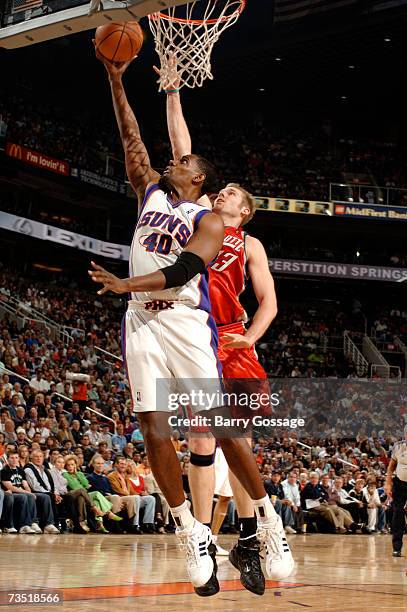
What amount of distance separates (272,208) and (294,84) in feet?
15.7

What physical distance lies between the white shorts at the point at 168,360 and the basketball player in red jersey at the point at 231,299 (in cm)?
65

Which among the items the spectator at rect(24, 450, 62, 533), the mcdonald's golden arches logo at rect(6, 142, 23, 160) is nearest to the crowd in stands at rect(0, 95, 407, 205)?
the mcdonald's golden arches logo at rect(6, 142, 23, 160)

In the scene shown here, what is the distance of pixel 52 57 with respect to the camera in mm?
27766

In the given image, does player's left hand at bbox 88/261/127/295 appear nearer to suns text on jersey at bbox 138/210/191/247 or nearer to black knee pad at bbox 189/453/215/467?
suns text on jersey at bbox 138/210/191/247

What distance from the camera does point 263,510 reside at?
457cm

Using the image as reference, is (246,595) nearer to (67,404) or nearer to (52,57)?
(67,404)

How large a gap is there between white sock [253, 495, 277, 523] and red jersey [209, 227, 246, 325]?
137 cm

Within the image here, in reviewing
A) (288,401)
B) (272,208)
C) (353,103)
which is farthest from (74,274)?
(353,103)

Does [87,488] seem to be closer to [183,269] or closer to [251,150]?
[183,269]

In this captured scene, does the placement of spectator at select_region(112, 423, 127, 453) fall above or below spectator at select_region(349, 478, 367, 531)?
above

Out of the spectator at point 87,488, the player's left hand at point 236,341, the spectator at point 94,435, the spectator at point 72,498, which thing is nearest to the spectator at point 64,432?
the spectator at point 94,435

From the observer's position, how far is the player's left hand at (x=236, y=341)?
501 centimetres

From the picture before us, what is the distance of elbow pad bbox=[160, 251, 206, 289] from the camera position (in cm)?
412

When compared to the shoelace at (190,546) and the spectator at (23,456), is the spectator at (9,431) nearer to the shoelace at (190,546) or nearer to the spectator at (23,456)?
the spectator at (23,456)
